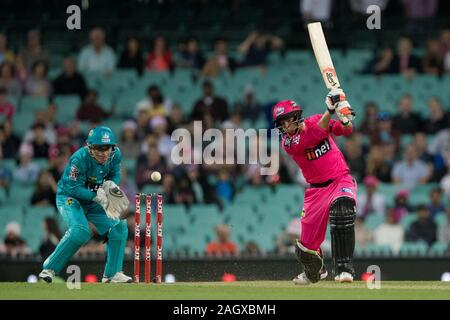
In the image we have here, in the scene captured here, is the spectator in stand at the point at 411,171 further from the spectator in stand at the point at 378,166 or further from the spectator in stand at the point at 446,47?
the spectator in stand at the point at 446,47

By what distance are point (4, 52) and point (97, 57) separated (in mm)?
1718

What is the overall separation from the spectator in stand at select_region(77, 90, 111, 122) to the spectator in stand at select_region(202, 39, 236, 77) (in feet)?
7.13

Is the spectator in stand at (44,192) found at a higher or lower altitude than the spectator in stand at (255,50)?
lower

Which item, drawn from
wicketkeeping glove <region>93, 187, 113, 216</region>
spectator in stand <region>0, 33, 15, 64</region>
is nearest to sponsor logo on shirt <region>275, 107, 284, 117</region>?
wicketkeeping glove <region>93, 187, 113, 216</region>

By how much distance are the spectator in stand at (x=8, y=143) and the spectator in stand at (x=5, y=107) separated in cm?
54

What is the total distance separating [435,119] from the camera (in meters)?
22.8

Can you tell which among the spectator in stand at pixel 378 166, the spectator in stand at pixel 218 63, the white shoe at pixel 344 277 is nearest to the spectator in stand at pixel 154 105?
the spectator in stand at pixel 218 63

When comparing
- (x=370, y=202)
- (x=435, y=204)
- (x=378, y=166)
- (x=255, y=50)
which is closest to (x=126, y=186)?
(x=370, y=202)

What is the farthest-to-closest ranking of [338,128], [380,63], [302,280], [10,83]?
1. [380,63]
2. [10,83]
3. [302,280]
4. [338,128]

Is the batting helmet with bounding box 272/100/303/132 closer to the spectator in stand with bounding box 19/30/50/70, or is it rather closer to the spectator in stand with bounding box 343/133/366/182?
the spectator in stand with bounding box 343/133/366/182

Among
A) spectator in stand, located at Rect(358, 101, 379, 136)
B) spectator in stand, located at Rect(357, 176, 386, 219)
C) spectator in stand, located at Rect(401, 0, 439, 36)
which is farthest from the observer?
spectator in stand, located at Rect(401, 0, 439, 36)

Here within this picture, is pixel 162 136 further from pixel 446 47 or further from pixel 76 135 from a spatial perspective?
pixel 446 47

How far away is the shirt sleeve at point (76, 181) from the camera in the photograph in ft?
49.3

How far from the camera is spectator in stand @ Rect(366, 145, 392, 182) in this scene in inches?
854
